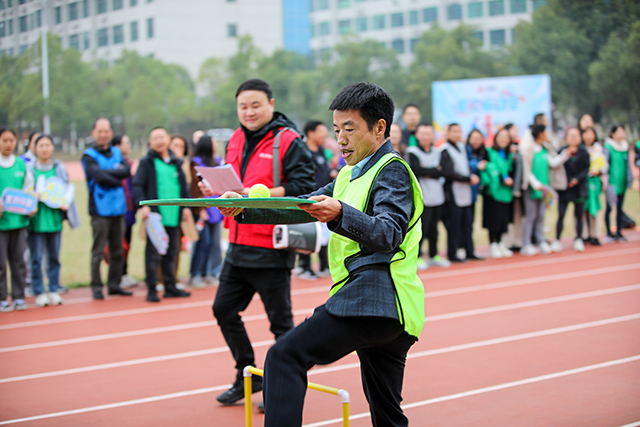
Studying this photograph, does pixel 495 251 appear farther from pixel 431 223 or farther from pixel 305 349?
pixel 305 349

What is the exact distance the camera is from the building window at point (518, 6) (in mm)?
65375

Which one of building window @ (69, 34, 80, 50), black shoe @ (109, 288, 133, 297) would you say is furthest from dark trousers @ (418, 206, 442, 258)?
building window @ (69, 34, 80, 50)

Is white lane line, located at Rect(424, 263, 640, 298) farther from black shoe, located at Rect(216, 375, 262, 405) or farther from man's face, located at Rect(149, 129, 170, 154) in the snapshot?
black shoe, located at Rect(216, 375, 262, 405)

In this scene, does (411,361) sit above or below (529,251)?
below

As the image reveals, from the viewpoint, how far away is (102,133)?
7953 millimetres

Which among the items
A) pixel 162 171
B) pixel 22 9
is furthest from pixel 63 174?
pixel 22 9

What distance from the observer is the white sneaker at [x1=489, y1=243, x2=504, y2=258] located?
10758mm

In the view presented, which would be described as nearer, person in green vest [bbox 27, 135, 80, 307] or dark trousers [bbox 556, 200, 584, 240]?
person in green vest [bbox 27, 135, 80, 307]

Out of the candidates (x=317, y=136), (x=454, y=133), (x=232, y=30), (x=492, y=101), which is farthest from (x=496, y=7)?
(x=317, y=136)

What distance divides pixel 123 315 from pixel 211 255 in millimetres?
2064

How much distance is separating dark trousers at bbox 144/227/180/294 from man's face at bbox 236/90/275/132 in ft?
13.6

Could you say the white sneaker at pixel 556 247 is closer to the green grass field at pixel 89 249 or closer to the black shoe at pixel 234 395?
the green grass field at pixel 89 249

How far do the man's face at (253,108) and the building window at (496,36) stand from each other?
6728 cm

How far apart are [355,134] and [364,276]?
0.60 metres
